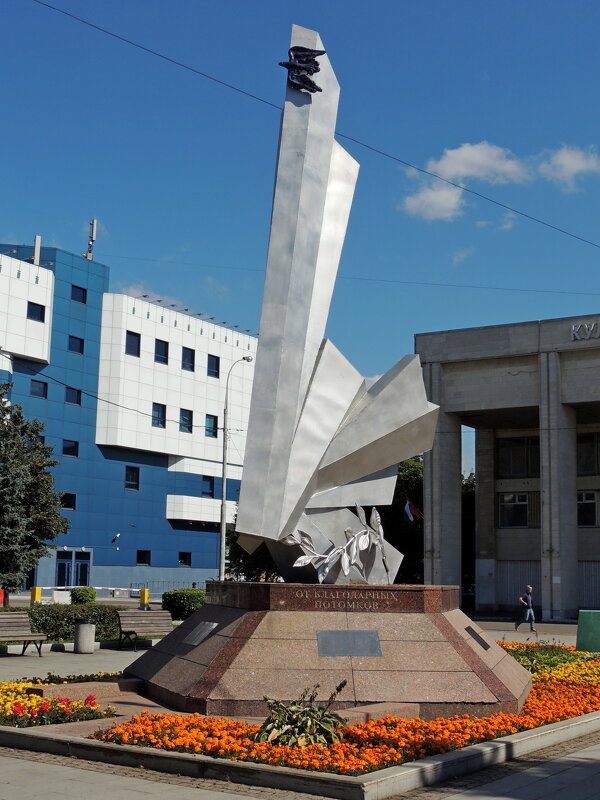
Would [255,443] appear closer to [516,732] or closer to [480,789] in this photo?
[516,732]

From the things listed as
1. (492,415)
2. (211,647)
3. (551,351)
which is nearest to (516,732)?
(211,647)

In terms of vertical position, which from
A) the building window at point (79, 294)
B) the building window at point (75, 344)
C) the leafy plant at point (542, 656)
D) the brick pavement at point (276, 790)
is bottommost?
the brick pavement at point (276, 790)

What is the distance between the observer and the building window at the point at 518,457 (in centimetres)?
4197

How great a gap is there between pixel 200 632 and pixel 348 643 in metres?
1.94

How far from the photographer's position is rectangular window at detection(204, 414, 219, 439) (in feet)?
178

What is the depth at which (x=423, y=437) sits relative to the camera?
14.3 meters

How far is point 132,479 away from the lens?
50312 millimetres

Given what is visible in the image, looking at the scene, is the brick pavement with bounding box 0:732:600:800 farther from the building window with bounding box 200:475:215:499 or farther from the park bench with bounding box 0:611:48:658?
the building window with bounding box 200:475:215:499

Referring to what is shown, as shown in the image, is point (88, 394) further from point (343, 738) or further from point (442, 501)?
point (343, 738)

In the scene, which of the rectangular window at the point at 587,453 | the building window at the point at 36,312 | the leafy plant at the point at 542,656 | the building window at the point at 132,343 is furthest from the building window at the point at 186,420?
the leafy plant at the point at 542,656

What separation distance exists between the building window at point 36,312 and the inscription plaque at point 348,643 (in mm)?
36184

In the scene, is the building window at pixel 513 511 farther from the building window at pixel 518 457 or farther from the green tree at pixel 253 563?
the green tree at pixel 253 563

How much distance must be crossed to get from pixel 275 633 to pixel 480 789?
3.58 metres

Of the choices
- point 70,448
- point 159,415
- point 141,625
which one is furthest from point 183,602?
point 159,415
